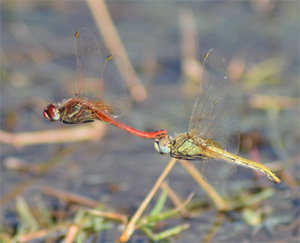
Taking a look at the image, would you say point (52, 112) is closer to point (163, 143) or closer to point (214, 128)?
point (163, 143)

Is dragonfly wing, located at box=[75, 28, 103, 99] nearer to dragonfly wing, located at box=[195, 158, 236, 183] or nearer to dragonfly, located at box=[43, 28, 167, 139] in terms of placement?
dragonfly, located at box=[43, 28, 167, 139]

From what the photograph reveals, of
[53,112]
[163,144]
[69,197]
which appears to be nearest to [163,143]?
[163,144]

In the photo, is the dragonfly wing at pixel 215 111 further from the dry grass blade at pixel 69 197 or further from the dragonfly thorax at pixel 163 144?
the dry grass blade at pixel 69 197

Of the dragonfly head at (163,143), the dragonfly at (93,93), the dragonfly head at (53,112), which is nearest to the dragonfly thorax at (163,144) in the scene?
the dragonfly head at (163,143)

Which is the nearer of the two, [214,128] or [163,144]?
[163,144]

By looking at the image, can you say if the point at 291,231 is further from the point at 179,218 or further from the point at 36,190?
the point at 36,190

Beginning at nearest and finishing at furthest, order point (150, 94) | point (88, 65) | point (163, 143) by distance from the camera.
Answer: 1. point (163, 143)
2. point (88, 65)
3. point (150, 94)
